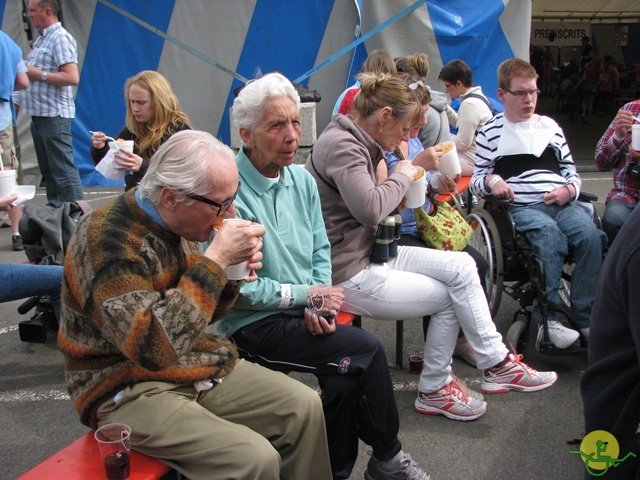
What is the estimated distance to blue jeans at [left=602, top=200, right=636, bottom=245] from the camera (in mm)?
3842

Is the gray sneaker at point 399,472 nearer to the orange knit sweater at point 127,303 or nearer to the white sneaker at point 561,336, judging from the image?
the orange knit sweater at point 127,303

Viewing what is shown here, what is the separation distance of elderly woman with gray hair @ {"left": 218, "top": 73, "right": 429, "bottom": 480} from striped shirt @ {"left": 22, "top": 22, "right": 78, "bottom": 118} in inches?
148

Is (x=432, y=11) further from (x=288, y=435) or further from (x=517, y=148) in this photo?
(x=288, y=435)

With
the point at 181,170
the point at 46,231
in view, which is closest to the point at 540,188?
the point at 181,170

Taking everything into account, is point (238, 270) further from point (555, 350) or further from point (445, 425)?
point (555, 350)

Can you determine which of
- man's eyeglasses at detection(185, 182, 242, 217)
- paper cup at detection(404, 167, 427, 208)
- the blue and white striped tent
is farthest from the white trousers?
the blue and white striped tent

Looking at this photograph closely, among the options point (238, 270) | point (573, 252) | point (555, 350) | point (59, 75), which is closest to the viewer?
point (238, 270)

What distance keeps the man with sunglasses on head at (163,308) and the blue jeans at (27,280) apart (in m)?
1.47

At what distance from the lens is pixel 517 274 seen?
3791 mm

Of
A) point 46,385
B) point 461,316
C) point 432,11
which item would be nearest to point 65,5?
point 432,11

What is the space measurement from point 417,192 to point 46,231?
6.58 feet

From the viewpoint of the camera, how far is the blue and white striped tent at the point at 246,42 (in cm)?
813

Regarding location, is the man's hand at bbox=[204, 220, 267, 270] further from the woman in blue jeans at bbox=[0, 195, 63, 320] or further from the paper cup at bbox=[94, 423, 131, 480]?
the woman in blue jeans at bbox=[0, 195, 63, 320]

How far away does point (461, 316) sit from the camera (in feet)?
9.80
